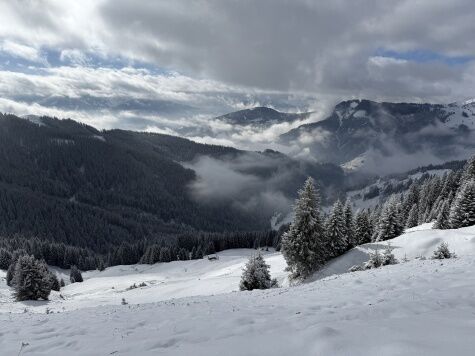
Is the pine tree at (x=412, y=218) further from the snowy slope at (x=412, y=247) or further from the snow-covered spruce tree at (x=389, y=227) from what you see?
the snowy slope at (x=412, y=247)

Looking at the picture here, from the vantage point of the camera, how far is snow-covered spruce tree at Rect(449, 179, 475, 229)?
53.5 m

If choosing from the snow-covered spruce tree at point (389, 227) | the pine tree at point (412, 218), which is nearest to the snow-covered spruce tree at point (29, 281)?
the snow-covered spruce tree at point (389, 227)

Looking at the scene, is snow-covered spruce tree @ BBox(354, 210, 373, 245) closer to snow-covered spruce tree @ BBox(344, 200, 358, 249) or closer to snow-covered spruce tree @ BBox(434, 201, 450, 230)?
snow-covered spruce tree @ BBox(344, 200, 358, 249)

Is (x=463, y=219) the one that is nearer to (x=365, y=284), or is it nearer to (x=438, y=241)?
(x=438, y=241)

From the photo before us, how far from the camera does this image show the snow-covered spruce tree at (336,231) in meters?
50.4

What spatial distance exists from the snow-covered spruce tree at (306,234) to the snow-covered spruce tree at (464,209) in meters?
25.5

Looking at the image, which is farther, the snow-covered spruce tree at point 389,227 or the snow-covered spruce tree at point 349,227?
the snow-covered spruce tree at point 389,227

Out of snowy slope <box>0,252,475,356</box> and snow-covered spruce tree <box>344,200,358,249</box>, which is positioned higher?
snow-covered spruce tree <box>344,200,358,249</box>

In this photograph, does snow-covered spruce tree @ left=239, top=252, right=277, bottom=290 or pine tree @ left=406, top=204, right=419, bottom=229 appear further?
pine tree @ left=406, top=204, right=419, bottom=229

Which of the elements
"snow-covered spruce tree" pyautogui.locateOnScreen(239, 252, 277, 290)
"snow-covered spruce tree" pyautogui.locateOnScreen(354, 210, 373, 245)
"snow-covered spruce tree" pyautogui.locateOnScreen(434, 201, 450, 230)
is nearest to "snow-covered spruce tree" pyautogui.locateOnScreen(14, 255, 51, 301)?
"snow-covered spruce tree" pyautogui.locateOnScreen(239, 252, 277, 290)

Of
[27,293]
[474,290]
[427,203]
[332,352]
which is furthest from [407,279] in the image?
[427,203]

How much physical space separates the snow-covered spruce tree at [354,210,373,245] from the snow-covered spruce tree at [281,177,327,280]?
59.4 feet

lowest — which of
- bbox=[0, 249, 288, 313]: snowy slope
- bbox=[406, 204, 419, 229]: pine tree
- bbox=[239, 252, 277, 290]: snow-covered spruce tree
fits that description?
bbox=[0, 249, 288, 313]: snowy slope

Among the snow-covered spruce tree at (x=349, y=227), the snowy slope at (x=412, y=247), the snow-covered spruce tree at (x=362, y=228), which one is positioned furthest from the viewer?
the snow-covered spruce tree at (x=362, y=228)
